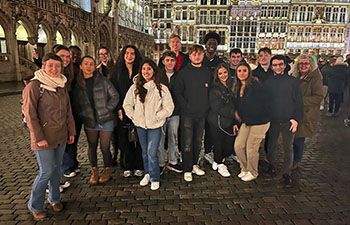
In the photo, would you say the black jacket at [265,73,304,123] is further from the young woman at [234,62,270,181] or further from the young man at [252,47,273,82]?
the young man at [252,47,273,82]

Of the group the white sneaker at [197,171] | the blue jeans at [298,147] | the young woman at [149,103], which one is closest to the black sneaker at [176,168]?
the white sneaker at [197,171]

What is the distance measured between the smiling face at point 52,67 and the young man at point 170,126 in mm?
1534

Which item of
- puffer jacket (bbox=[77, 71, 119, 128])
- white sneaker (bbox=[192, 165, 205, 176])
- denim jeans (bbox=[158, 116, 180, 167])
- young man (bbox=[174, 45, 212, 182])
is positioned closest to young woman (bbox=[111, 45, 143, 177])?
puffer jacket (bbox=[77, 71, 119, 128])

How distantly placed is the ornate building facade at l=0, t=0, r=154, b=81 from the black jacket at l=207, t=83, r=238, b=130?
8505 mm

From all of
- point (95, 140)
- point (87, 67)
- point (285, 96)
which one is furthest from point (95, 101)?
point (285, 96)

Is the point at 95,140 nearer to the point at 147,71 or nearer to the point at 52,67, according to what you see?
the point at 147,71

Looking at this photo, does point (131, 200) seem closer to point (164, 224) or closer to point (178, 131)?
point (164, 224)

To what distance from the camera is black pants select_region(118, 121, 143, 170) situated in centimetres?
456

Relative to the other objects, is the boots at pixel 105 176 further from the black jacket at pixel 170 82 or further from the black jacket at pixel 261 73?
the black jacket at pixel 261 73

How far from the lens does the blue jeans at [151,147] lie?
4164 mm

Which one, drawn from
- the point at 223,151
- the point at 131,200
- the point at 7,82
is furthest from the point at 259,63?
the point at 7,82

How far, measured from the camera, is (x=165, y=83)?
4.33 m

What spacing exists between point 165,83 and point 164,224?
2.01 meters

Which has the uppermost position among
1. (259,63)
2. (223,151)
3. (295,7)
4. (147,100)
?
(295,7)
